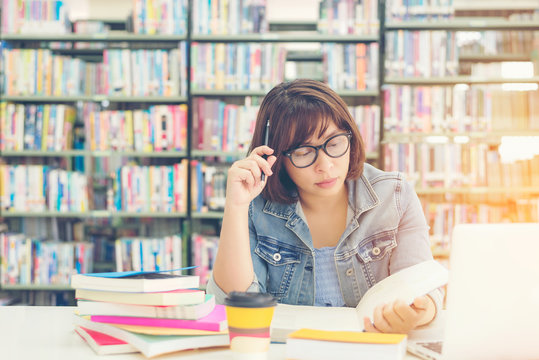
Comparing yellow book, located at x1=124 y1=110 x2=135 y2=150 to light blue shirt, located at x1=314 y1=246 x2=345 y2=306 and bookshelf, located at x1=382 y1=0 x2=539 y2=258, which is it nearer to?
bookshelf, located at x1=382 y1=0 x2=539 y2=258

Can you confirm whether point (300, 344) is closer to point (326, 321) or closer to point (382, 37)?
point (326, 321)

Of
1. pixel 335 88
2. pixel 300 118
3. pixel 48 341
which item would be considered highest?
pixel 335 88

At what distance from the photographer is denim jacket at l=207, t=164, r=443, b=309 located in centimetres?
125

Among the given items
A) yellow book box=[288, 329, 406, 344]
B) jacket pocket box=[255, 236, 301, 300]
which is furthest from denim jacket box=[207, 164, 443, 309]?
yellow book box=[288, 329, 406, 344]

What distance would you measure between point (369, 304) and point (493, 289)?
27cm

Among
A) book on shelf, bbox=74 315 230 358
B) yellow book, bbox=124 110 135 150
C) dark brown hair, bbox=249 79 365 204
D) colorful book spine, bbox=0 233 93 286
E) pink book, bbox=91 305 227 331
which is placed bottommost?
colorful book spine, bbox=0 233 93 286

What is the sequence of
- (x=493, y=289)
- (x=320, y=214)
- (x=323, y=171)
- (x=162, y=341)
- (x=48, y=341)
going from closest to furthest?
(x=493, y=289), (x=162, y=341), (x=48, y=341), (x=323, y=171), (x=320, y=214)

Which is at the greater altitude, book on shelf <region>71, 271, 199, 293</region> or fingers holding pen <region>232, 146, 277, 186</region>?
fingers holding pen <region>232, 146, 277, 186</region>

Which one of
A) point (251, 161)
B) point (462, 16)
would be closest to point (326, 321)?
point (251, 161)

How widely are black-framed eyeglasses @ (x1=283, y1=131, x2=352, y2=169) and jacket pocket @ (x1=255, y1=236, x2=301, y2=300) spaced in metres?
0.22

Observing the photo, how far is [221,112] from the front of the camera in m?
2.86

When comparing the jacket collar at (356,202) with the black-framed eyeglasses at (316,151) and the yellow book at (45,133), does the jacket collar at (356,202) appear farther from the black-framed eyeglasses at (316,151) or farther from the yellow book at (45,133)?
the yellow book at (45,133)

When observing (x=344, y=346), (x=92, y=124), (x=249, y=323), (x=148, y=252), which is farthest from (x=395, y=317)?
(x=92, y=124)

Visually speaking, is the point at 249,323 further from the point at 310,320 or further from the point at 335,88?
the point at 335,88
